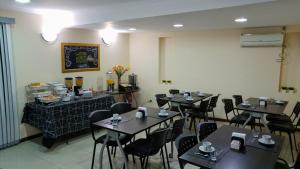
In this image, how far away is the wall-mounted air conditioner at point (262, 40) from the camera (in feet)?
15.0

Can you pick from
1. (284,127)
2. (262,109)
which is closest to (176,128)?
(262,109)

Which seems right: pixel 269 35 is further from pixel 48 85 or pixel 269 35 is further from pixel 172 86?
pixel 48 85

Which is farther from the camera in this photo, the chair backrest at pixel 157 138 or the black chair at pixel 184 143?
the chair backrest at pixel 157 138

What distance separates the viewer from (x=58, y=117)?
12.6 ft

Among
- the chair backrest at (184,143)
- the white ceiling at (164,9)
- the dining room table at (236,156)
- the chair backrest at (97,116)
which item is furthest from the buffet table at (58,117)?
the dining room table at (236,156)

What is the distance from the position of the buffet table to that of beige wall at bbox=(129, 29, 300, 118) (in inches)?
94.9

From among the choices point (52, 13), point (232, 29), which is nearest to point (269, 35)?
point (232, 29)

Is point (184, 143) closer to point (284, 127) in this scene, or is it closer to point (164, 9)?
point (164, 9)

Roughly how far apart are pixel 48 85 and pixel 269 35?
15.1 ft

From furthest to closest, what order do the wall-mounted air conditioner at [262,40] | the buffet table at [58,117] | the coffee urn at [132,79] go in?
the coffee urn at [132,79], the wall-mounted air conditioner at [262,40], the buffet table at [58,117]

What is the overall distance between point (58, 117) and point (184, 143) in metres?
2.46

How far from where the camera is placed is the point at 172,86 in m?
6.10

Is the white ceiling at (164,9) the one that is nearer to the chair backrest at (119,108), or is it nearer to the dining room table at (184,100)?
the chair backrest at (119,108)

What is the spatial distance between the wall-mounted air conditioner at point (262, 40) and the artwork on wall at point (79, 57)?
3.40 meters
